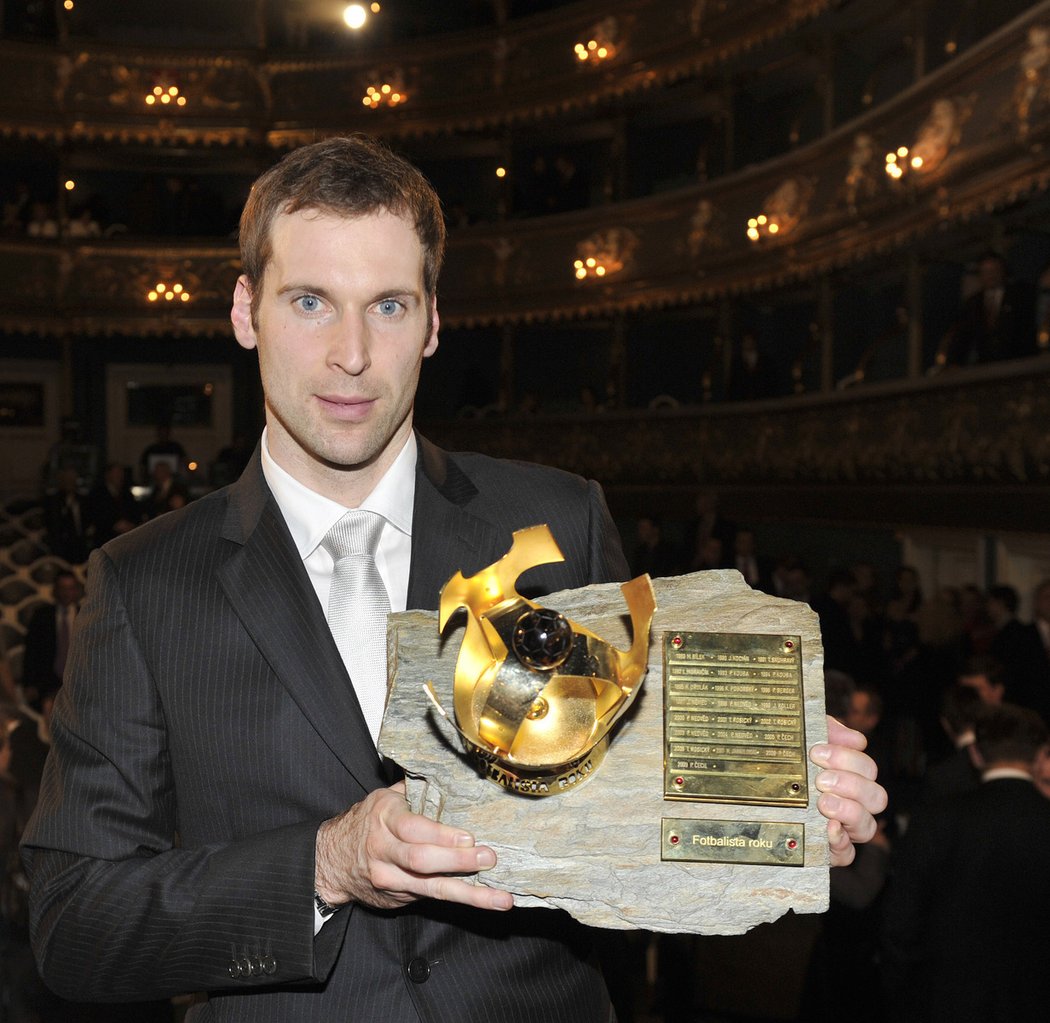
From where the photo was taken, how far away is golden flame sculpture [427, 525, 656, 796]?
61.7 inches

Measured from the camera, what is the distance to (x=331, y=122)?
18344 millimetres

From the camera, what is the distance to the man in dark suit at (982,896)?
3840 millimetres

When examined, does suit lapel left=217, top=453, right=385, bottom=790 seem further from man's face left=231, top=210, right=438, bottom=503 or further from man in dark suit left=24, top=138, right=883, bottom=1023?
man's face left=231, top=210, right=438, bottom=503

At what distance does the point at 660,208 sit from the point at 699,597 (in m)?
14.6

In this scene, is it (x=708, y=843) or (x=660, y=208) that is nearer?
(x=708, y=843)

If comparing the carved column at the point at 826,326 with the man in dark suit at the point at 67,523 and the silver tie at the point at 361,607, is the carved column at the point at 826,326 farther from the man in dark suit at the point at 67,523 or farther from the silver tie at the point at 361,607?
the silver tie at the point at 361,607

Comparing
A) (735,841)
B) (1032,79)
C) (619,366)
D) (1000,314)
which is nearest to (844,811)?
(735,841)

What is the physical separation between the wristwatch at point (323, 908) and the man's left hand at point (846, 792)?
2.37ft

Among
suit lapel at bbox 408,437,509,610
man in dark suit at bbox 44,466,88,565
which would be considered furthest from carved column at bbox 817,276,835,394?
suit lapel at bbox 408,437,509,610

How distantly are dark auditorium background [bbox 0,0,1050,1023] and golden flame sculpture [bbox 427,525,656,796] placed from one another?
9.31 feet

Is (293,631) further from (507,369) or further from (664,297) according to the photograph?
(507,369)

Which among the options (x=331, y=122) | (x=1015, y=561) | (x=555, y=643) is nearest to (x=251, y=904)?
(x=555, y=643)

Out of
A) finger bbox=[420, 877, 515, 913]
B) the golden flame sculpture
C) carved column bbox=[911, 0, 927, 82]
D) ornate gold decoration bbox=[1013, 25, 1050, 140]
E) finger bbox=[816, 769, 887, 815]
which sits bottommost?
finger bbox=[420, 877, 515, 913]

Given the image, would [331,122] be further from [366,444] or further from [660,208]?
[366,444]
